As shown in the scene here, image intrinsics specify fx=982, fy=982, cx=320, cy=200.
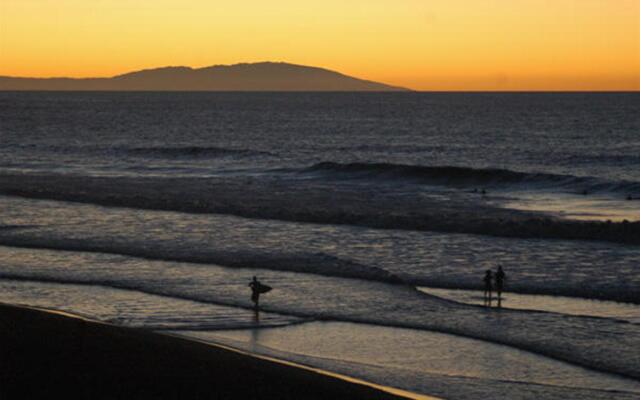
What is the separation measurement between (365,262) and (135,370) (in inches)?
504

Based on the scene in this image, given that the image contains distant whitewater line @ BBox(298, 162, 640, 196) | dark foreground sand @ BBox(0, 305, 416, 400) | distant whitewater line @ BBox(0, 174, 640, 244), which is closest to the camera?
dark foreground sand @ BBox(0, 305, 416, 400)

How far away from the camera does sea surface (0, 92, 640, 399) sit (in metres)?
17.1

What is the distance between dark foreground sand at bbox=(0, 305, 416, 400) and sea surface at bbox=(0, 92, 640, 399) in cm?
126

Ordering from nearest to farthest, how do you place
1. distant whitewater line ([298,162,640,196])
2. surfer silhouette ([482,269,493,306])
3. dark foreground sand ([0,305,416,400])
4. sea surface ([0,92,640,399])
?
dark foreground sand ([0,305,416,400]) → sea surface ([0,92,640,399]) → surfer silhouette ([482,269,493,306]) → distant whitewater line ([298,162,640,196])

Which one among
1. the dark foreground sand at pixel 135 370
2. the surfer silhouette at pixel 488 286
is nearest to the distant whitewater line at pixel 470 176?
the surfer silhouette at pixel 488 286

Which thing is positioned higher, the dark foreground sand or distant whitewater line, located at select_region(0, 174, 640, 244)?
distant whitewater line, located at select_region(0, 174, 640, 244)

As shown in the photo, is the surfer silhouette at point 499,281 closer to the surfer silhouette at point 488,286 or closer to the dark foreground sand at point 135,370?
the surfer silhouette at point 488,286

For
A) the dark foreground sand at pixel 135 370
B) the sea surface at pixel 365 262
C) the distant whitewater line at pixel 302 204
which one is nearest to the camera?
the dark foreground sand at pixel 135 370

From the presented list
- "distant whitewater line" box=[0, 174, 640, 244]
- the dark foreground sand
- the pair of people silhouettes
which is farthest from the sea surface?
the dark foreground sand

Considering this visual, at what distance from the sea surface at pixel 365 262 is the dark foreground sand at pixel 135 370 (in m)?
1.26

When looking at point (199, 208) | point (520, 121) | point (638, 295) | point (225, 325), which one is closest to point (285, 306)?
point (225, 325)

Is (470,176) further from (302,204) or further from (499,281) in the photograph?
(499,281)

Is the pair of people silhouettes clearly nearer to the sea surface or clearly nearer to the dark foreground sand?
the sea surface

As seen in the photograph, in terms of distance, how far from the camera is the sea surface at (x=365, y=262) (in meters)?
17.1
